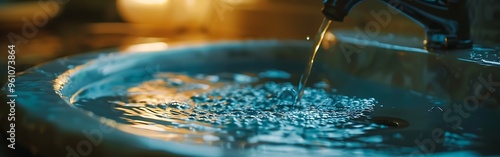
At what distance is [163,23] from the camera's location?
304 cm

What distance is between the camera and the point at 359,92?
861mm

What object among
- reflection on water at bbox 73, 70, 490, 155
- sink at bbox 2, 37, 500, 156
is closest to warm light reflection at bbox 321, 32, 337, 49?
sink at bbox 2, 37, 500, 156

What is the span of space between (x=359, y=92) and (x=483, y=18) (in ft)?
0.96

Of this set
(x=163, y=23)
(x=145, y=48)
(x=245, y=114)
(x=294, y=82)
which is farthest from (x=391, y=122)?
(x=163, y=23)

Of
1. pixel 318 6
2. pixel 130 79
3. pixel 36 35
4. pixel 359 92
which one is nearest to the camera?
pixel 359 92

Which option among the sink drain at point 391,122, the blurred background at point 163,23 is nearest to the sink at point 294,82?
the sink drain at point 391,122

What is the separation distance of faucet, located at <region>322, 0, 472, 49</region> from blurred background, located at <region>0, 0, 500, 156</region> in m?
0.13

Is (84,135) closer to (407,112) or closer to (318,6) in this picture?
(407,112)

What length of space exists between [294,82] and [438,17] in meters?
0.30

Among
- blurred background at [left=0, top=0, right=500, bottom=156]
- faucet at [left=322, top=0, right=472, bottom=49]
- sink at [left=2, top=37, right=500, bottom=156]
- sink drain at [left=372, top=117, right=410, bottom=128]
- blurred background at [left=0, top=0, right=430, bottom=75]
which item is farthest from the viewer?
blurred background at [left=0, top=0, right=430, bottom=75]

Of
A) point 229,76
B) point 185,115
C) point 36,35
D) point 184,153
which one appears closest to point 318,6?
point 229,76

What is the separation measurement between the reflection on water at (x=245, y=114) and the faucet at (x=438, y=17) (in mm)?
144

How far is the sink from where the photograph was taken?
0.46 m

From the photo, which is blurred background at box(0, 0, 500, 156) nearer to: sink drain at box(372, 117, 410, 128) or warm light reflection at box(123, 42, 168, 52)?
warm light reflection at box(123, 42, 168, 52)
